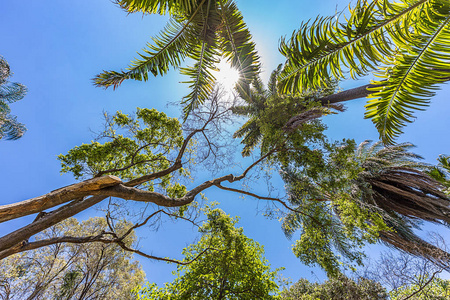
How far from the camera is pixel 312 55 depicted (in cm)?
359

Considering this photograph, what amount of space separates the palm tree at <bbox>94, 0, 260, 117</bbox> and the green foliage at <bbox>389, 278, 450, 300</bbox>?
10.9 meters

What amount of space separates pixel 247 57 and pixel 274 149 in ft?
10.2

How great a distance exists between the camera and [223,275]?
18.6 ft

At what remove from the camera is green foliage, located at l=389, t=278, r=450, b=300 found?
6437 millimetres

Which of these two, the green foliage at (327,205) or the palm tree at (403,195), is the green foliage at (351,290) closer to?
the palm tree at (403,195)

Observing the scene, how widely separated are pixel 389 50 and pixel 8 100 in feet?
66.1

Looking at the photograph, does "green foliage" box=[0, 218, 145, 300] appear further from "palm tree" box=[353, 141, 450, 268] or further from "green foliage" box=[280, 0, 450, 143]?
"palm tree" box=[353, 141, 450, 268]

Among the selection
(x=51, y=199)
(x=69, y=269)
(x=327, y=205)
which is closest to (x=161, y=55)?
(x=51, y=199)

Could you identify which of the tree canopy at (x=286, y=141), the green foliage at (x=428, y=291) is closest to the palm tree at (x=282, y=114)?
the tree canopy at (x=286, y=141)

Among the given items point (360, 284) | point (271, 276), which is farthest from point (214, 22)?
point (360, 284)

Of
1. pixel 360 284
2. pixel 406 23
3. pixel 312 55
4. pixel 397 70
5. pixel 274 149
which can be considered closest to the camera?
pixel 406 23

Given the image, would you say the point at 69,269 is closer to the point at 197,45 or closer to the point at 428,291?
the point at 197,45

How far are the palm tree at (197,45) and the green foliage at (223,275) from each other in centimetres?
513

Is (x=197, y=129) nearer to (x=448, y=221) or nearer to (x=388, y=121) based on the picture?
(x=388, y=121)
